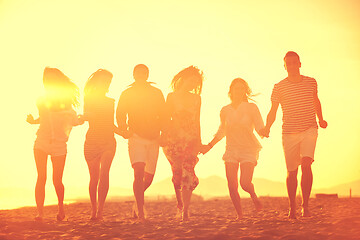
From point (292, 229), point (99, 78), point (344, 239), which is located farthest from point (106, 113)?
point (344, 239)

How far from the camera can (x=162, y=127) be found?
8.80 m

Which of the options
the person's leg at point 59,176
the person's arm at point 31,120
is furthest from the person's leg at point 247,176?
the person's arm at point 31,120

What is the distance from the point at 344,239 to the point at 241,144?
336cm

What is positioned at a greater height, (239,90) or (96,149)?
(239,90)

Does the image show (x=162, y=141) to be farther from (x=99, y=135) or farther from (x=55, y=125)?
(x=55, y=125)

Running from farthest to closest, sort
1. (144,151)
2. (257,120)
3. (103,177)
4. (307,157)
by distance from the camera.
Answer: (257,120) → (103,177) → (144,151) → (307,157)

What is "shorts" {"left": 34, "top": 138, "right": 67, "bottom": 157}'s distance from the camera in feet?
27.5

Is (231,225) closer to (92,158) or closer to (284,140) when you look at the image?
(284,140)

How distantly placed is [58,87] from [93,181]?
177cm

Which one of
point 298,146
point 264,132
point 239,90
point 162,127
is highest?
point 239,90

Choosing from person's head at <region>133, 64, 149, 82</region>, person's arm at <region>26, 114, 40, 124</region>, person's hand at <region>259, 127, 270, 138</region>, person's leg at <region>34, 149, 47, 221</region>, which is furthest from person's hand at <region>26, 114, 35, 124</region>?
person's hand at <region>259, 127, 270, 138</region>

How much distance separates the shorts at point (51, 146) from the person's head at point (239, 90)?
3.20 meters

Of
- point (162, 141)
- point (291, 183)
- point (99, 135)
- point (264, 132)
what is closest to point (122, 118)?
point (99, 135)

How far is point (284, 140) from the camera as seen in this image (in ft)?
27.7
